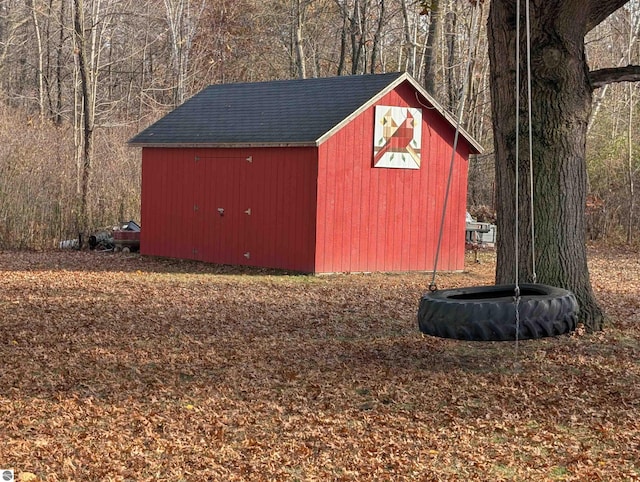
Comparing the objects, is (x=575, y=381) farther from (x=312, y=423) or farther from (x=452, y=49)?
(x=452, y=49)

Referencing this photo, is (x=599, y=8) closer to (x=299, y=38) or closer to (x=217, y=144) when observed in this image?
(x=217, y=144)

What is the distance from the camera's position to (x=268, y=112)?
64.4ft

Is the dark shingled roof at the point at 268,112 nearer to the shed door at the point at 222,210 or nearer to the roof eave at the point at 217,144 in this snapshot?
the roof eave at the point at 217,144

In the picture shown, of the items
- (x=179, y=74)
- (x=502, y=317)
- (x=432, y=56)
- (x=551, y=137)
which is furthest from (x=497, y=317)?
(x=179, y=74)

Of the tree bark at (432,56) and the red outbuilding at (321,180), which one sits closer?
the red outbuilding at (321,180)

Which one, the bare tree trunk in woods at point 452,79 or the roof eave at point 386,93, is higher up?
the bare tree trunk in woods at point 452,79

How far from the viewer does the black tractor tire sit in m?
8.15

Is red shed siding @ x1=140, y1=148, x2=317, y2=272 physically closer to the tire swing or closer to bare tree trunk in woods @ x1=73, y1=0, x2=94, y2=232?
bare tree trunk in woods @ x1=73, y1=0, x2=94, y2=232

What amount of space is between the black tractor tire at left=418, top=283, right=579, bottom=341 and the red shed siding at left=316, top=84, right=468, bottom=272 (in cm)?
928

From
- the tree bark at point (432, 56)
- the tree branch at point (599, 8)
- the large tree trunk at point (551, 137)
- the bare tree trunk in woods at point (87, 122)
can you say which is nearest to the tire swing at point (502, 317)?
the large tree trunk at point (551, 137)

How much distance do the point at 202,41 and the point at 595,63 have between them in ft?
46.7

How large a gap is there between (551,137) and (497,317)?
3.20 m

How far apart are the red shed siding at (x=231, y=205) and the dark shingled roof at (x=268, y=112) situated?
0.78 ft

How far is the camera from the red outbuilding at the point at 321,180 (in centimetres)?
1789
